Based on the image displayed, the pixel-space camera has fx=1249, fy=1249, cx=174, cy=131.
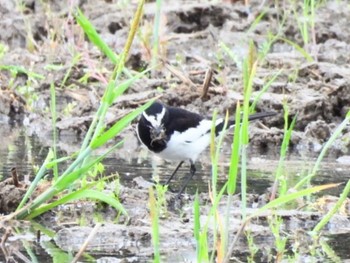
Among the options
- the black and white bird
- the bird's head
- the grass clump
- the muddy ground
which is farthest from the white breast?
the grass clump

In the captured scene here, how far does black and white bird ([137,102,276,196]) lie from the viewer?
325 inches

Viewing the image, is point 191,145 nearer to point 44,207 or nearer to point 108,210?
point 108,210

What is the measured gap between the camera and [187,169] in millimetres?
9195

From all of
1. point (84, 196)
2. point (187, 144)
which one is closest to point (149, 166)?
point (187, 144)

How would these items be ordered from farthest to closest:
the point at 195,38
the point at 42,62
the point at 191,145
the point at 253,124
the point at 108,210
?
the point at 195,38 → the point at 42,62 → the point at 253,124 → the point at 191,145 → the point at 108,210

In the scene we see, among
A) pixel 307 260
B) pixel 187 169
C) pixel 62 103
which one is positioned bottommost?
pixel 307 260

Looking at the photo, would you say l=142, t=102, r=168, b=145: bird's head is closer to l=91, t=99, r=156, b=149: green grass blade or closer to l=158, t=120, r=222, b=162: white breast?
l=158, t=120, r=222, b=162: white breast

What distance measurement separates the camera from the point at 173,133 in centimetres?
845

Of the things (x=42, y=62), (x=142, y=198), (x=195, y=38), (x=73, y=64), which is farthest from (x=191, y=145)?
(x=195, y=38)

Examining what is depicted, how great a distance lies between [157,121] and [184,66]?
13.4 feet

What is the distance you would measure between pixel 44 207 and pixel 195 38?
25.7 feet

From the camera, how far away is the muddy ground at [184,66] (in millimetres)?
10773

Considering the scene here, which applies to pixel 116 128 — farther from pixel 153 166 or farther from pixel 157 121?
pixel 153 166

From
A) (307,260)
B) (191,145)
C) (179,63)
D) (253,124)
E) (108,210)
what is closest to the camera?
(307,260)
